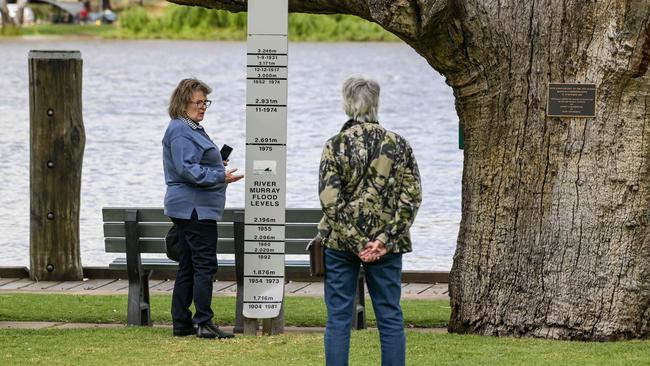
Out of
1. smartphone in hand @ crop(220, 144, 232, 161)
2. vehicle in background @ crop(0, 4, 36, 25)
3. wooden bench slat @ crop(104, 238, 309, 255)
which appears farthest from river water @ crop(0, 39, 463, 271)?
vehicle in background @ crop(0, 4, 36, 25)

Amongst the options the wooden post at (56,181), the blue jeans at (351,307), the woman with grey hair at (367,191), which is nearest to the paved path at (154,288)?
the wooden post at (56,181)

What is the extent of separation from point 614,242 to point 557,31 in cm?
127

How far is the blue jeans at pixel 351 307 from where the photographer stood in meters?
7.24

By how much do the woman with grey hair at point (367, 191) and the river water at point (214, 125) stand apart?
46 centimetres

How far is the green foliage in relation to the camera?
80938 mm

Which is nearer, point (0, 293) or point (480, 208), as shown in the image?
point (480, 208)

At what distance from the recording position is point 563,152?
889cm

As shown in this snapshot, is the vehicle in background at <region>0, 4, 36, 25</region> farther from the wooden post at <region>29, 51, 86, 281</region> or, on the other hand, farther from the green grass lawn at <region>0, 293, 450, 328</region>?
the green grass lawn at <region>0, 293, 450, 328</region>

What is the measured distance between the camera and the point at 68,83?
40.4 feet

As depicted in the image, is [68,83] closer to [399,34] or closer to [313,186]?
[399,34]

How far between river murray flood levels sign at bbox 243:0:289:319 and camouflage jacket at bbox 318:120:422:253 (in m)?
1.73

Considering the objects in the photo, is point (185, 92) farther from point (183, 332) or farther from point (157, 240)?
point (183, 332)

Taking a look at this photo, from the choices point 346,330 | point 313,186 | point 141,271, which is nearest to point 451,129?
point 313,186

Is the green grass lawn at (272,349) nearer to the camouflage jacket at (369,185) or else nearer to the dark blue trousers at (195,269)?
the dark blue trousers at (195,269)
